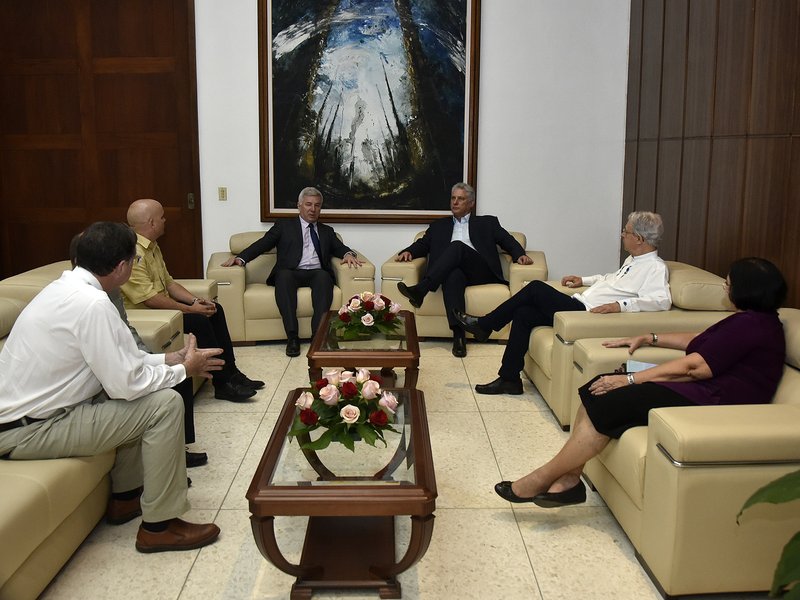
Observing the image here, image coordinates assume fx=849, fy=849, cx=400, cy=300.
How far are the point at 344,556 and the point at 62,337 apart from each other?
1295mm

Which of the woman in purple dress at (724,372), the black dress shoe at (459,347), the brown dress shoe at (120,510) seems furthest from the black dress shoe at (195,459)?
the black dress shoe at (459,347)

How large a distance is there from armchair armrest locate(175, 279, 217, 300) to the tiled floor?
1.30 metres

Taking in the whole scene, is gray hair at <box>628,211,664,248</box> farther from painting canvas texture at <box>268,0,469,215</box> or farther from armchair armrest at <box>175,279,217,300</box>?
armchair armrest at <box>175,279,217,300</box>

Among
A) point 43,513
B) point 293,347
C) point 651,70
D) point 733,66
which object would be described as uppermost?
point 651,70

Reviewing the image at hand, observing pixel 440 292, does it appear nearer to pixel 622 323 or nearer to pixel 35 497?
pixel 622 323

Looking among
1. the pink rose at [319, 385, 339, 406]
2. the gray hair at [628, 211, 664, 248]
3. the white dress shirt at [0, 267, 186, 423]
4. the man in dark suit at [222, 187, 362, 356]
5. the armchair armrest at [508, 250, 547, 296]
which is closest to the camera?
the white dress shirt at [0, 267, 186, 423]

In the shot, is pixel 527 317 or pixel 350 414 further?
pixel 527 317

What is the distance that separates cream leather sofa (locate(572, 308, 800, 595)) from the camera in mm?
2775

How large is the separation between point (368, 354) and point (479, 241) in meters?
2.46

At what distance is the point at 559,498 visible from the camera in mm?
3531

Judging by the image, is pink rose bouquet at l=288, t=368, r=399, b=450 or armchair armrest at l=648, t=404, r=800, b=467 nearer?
armchair armrest at l=648, t=404, r=800, b=467

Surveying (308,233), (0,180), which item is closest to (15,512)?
(308,233)

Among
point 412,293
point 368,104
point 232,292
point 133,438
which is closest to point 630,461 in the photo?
point 133,438

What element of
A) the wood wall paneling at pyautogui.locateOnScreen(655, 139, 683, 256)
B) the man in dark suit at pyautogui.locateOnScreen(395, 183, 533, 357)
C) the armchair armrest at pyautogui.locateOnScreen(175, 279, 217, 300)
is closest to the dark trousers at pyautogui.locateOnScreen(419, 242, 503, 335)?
the man in dark suit at pyautogui.locateOnScreen(395, 183, 533, 357)
